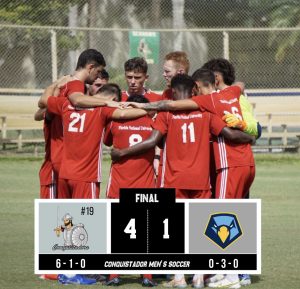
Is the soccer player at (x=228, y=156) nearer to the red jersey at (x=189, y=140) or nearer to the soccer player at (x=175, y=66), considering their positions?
the red jersey at (x=189, y=140)

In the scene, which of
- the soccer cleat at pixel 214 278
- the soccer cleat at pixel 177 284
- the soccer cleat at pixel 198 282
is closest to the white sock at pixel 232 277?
the soccer cleat at pixel 214 278

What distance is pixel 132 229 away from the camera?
873 centimetres

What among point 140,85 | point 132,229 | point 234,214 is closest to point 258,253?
point 234,214

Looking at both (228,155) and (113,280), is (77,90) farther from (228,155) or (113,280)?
(113,280)

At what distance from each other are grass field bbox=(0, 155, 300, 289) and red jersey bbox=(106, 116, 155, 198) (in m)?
0.92

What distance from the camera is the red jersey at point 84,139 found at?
9.99 metres

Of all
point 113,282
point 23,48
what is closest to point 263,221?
point 113,282

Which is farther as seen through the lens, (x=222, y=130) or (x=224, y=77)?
(x=224, y=77)

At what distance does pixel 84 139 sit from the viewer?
999cm

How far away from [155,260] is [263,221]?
6.17m

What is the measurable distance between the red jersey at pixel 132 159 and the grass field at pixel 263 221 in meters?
0.92

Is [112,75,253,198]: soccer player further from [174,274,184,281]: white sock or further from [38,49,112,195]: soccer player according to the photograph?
[174,274,184,281]: white sock

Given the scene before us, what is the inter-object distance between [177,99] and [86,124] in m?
0.85

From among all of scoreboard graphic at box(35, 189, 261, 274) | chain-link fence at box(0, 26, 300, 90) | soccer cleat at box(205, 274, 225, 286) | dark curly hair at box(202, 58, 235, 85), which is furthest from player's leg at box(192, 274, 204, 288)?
chain-link fence at box(0, 26, 300, 90)
